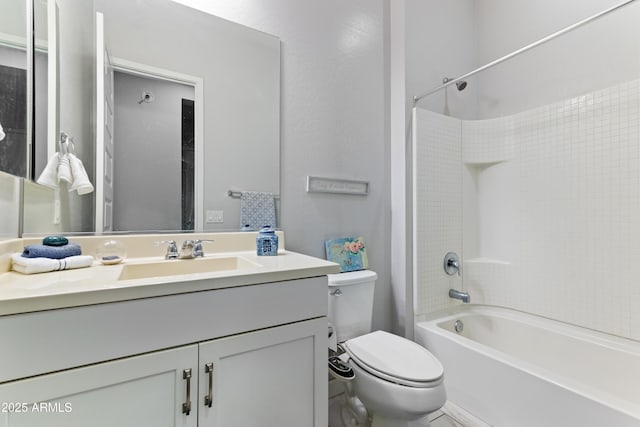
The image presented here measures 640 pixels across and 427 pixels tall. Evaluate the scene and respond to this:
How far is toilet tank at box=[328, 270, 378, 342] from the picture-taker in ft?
4.81

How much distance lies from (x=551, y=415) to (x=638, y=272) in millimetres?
922

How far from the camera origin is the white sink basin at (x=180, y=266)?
102cm

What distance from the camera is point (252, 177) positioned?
146cm

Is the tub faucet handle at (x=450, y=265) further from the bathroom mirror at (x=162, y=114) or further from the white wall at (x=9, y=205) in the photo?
the white wall at (x=9, y=205)

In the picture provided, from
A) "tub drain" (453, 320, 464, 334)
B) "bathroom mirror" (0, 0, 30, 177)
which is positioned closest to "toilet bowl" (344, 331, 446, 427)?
"tub drain" (453, 320, 464, 334)

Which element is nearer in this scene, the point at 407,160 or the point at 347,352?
the point at 347,352

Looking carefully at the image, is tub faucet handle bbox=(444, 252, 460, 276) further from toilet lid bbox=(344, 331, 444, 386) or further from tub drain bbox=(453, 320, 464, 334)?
toilet lid bbox=(344, 331, 444, 386)

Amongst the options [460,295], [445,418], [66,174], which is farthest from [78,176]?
[460,295]

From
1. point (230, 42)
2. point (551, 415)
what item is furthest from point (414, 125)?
point (551, 415)

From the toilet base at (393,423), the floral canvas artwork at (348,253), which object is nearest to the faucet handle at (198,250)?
the floral canvas artwork at (348,253)

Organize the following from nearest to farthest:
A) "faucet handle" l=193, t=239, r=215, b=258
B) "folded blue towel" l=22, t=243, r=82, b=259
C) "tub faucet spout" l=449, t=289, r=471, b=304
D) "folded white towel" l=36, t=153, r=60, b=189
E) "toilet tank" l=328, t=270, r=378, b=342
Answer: "folded blue towel" l=22, t=243, r=82, b=259
"folded white towel" l=36, t=153, r=60, b=189
"faucet handle" l=193, t=239, r=215, b=258
"toilet tank" l=328, t=270, r=378, b=342
"tub faucet spout" l=449, t=289, r=471, b=304

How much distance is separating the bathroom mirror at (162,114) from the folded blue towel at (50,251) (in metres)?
0.19

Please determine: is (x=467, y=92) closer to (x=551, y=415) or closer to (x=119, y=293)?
(x=551, y=415)

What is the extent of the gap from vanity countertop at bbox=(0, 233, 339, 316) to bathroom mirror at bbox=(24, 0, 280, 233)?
305 mm
